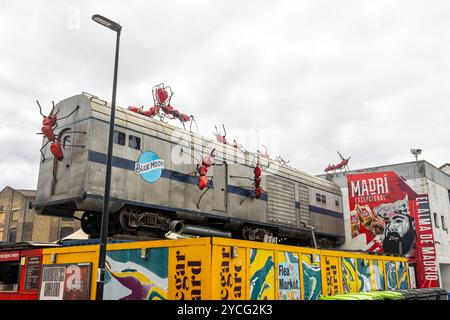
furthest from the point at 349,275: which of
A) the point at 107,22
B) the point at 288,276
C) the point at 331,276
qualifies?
the point at 107,22

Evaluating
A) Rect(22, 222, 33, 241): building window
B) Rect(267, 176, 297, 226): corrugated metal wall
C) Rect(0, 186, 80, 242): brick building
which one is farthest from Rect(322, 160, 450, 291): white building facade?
Rect(22, 222, 33, 241): building window

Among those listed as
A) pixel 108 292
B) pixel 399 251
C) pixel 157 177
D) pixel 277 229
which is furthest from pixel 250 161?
pixel 399 251

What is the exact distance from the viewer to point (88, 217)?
1598 centimetres

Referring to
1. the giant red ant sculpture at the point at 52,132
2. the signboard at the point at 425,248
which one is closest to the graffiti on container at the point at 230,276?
the giant red ant sculpture at the point at 52,132

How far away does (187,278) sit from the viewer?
29.8 feet

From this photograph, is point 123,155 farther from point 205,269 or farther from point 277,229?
point 277,229

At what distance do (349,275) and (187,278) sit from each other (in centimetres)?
686

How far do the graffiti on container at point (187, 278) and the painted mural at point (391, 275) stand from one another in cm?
1001

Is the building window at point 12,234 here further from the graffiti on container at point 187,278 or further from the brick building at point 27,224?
the graffiti on container at point 187,278

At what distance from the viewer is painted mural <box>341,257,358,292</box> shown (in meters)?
13.5

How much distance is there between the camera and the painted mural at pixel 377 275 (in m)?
15.1

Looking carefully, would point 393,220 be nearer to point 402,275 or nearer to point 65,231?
point 402,275

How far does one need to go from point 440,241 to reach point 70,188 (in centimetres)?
2362
